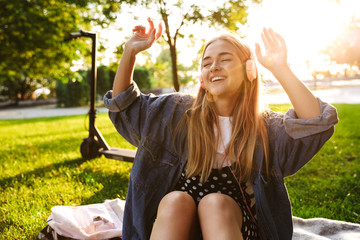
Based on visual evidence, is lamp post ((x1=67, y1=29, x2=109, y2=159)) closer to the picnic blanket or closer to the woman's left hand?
the picnic blanket

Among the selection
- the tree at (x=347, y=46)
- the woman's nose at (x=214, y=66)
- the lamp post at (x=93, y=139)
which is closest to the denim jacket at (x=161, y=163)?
the woman's nose at (x=214, y=66)

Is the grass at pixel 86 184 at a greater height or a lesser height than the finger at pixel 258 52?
lesser

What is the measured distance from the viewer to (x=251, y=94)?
197 cm

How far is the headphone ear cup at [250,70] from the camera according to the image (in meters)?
1.86

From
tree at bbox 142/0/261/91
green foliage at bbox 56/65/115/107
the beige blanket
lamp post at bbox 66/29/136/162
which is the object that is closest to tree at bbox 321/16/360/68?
green foliage at bbox 56/65/115/107

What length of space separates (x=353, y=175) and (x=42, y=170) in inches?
165

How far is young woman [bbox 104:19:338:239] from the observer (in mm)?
1626

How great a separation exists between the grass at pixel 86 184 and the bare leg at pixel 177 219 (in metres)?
1.17

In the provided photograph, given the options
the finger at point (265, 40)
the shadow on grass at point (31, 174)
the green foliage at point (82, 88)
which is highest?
the finger at point (265, 40)

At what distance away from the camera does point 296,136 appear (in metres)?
1.62

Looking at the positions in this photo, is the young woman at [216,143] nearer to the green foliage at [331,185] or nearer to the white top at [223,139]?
the white top at [223,139]

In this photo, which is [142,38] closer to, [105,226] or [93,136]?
[105,226]

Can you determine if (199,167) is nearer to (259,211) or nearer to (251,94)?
(259,211)

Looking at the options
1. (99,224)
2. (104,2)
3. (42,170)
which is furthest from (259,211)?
(104,2)
